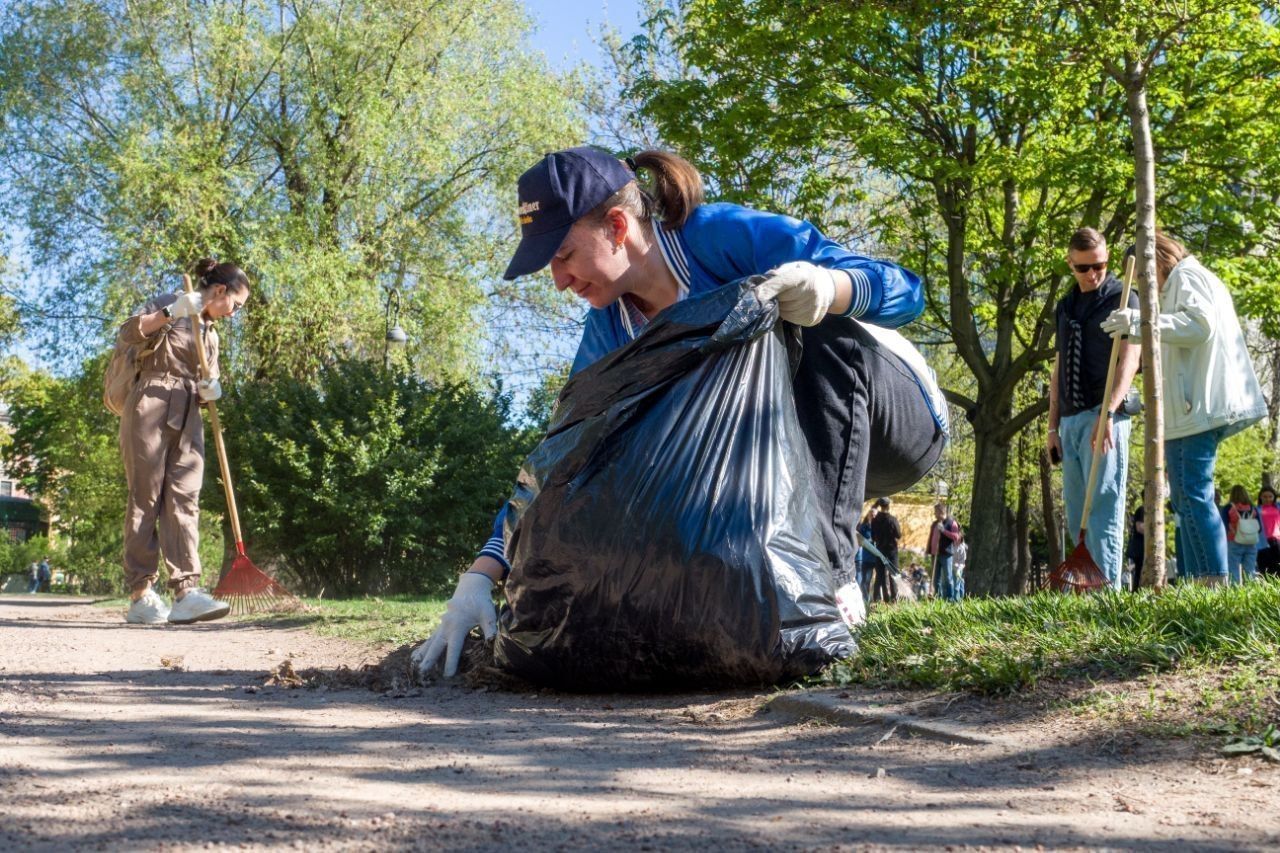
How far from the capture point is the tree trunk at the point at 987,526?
1570 centimetres

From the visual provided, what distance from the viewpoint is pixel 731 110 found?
48.3 feet

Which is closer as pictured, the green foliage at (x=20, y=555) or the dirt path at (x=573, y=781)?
the dirt path at (x=573, y=781)

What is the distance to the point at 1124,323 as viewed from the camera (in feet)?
18.2

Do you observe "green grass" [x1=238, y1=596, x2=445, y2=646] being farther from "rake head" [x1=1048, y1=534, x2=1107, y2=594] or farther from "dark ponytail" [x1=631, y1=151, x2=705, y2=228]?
"rake head" [x1=1048, y1=534, x2=1107, y2=594]

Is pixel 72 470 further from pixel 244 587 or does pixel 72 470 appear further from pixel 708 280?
pixel 708 280

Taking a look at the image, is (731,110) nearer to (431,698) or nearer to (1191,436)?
(1191,436)

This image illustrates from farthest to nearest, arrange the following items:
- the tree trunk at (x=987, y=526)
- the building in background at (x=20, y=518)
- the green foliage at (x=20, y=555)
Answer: the building in background at (x=20, y=518)
the green foliage at (x=20, y=555)
the tree trunk at (x=987, y=526)

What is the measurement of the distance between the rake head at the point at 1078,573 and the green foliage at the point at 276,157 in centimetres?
1247

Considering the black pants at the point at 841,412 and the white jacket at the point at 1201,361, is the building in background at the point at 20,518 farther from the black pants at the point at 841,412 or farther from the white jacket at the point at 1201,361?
the black pants at the point at 841,412

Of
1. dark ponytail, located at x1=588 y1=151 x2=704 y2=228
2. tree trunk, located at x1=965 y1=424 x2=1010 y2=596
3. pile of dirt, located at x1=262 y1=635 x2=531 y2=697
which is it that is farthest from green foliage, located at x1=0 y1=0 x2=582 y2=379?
dark ponytail, located at x1=588 y1=151 x2=704 y2=228

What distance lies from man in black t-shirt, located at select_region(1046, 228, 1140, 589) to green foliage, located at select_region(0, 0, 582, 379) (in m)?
12.1

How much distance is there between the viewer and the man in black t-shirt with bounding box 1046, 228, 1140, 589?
577 cm

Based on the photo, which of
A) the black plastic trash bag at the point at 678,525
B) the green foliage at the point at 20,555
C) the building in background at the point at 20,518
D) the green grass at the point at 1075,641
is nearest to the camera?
the green grass at the point at 1075,641

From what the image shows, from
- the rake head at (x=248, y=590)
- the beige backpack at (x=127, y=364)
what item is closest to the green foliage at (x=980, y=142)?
the beige backpack at (x=127, y=364)
